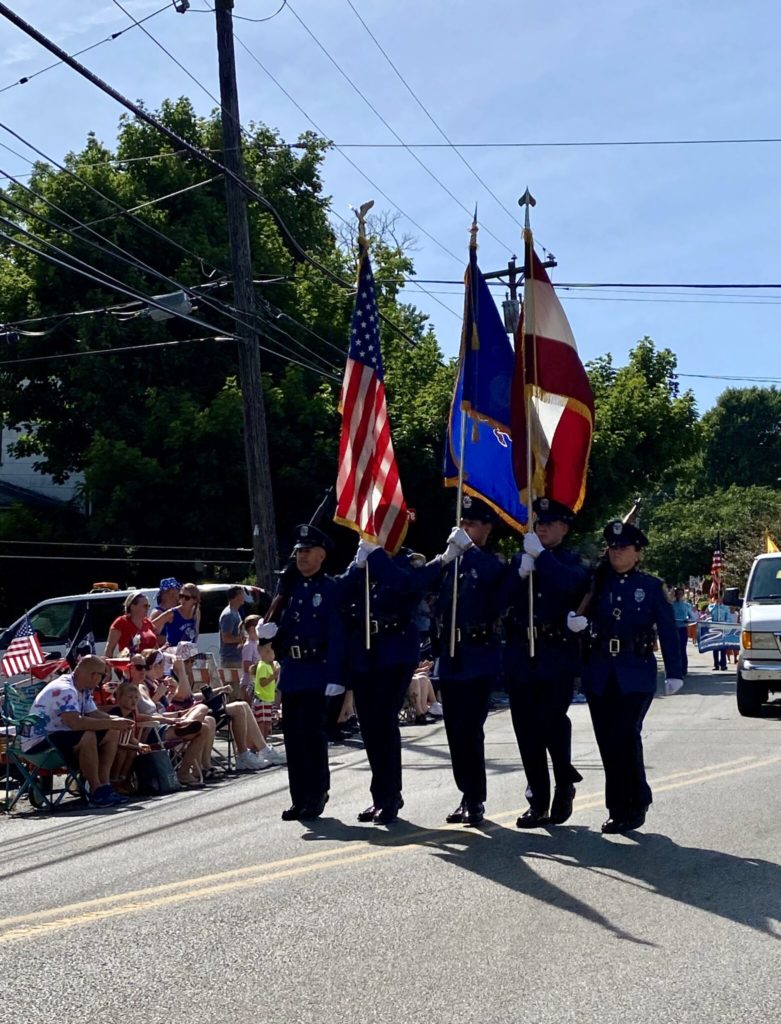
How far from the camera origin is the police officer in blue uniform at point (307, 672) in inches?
369

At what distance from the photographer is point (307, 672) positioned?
9.38m

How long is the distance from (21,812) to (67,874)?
3.63m

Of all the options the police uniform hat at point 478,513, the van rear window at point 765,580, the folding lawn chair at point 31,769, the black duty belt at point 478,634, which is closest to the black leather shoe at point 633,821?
the black duty belt at point 478,634

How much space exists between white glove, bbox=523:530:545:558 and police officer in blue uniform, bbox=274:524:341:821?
1456 millimetres

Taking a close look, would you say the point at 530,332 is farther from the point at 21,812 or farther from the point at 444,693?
the point at 21,812

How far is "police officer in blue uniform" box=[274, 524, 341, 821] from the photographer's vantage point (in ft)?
30.7

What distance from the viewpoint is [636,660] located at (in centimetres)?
853

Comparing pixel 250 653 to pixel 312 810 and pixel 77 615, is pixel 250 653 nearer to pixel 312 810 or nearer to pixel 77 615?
A: pixel 77 615

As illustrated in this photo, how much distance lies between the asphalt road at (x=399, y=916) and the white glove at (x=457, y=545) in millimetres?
1696

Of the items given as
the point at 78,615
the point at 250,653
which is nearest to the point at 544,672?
the point at 250,653

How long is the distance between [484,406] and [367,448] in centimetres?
93

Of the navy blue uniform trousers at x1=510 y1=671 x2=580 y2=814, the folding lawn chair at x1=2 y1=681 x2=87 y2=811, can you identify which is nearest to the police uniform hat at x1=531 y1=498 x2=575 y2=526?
the navy blue uniform trousers at x1=510 y1=671 x2=580 y2=814

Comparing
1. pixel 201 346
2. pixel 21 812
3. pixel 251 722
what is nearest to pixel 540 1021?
pixel 21 812

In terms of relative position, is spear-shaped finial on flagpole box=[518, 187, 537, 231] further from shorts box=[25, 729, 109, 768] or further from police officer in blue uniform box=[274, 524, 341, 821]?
shorts box=[25, 729, 109, 768]
